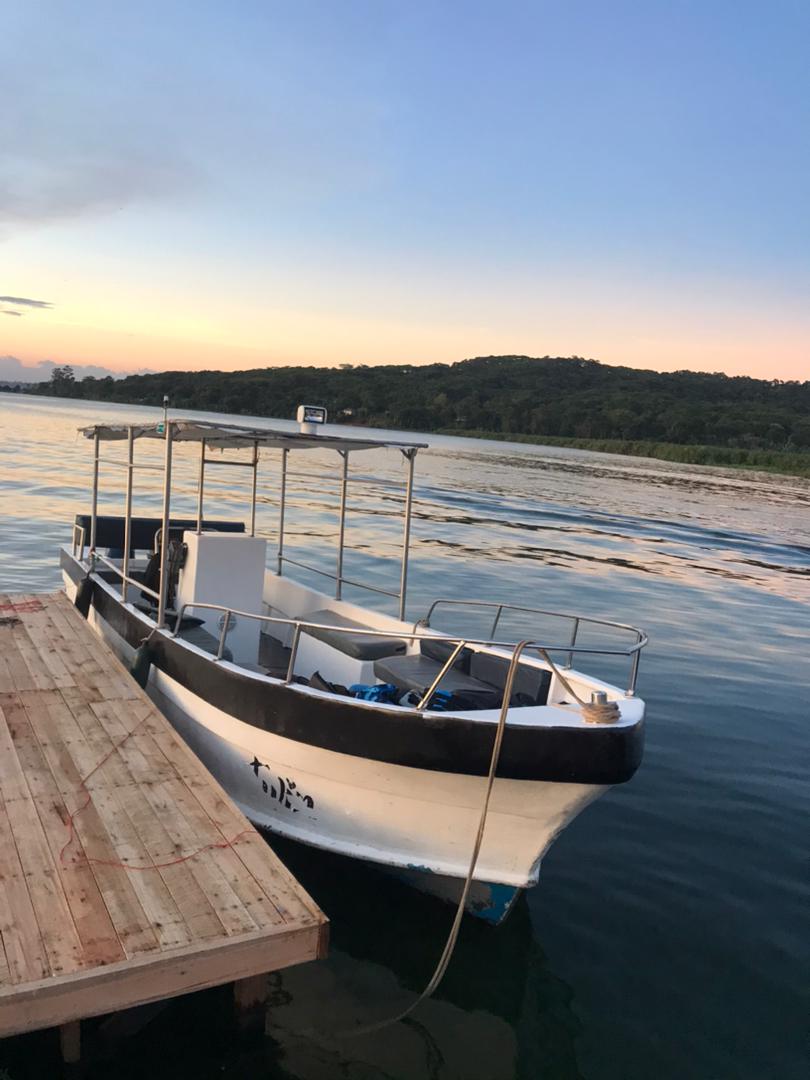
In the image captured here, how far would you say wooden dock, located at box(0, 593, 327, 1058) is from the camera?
12.8 feet

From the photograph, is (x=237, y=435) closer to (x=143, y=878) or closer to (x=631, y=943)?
(x=143, y=878)

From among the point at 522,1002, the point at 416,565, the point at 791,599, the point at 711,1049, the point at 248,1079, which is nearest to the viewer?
the point at 248,1079

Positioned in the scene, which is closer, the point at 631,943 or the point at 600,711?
the point at 600,711

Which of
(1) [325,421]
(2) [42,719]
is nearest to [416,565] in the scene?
(1) [325,421]

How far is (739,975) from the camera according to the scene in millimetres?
5426

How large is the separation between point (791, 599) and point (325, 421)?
44.3 ft

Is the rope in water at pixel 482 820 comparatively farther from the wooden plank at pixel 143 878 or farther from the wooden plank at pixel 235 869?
the wooden plank at pixel 143 878

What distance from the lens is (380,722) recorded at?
18.0 ft

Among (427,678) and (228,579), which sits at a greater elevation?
(228,579)

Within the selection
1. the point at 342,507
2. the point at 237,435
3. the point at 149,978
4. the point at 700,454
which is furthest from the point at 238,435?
the point at 700,454

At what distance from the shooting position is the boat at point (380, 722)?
521 cm

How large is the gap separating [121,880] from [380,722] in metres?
1.76

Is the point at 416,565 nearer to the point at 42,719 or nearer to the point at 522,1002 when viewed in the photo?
the point at 42,719

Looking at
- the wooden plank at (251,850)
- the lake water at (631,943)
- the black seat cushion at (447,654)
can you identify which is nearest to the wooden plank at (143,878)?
the wooden plank at (251,850)
